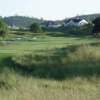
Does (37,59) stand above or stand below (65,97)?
below

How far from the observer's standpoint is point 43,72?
68.5 feet

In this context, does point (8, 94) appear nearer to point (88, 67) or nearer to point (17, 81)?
point (17, 81)

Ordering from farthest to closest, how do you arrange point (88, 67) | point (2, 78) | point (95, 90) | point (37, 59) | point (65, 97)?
point (37, 59) < point (88, 67) < point (2, 78) < point (95, 90) < point (65, 97)

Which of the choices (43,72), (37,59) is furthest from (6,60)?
(43,72)

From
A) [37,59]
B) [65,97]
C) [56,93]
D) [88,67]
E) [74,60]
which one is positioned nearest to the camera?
[65,97]

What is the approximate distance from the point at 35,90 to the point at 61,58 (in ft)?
50.5

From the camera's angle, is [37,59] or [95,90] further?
[37,59]

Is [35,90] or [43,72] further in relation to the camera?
[43,72]

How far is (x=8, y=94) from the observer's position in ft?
31.9

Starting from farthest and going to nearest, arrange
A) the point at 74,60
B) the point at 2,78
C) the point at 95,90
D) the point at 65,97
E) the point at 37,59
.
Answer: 1. the point at 37,59
2. the point at 74,60
3. the point at 2,78
4. the point at 95,90
5. the point at 65,97

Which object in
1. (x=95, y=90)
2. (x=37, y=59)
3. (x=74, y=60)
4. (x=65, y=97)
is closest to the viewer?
(x=65, y=97)

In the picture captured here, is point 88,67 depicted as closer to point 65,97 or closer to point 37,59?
point 37,59

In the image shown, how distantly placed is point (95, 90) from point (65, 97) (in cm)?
225

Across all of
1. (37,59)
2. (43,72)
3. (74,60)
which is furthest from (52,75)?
(37,59)
